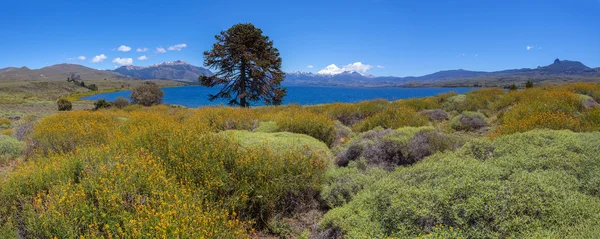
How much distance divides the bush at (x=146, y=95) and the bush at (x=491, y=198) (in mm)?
41802

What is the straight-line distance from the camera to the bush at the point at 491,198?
325 centimetres

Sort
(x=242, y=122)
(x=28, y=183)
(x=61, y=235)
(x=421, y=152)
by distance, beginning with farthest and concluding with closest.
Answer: (x=242, y=122), (x=421, y=152), (x=28, y=183), (x=61, y=235)

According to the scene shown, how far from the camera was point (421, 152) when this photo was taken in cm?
684

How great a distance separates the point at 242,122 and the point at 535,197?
32.1ft

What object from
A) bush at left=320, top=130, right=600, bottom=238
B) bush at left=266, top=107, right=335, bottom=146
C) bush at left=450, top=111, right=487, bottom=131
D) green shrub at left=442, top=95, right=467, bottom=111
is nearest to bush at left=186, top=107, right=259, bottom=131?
bush at left=266, top=107, right=335, bottom=146

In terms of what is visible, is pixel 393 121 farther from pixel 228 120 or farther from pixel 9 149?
pixel 9 149

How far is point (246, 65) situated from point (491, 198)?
20.3 m

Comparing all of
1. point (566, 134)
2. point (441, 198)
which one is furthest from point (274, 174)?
point (566, 134)

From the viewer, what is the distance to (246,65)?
22000 millimetres

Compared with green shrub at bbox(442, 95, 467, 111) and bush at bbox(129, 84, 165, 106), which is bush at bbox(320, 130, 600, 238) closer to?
green shrub at bbox(442, 95, 467, 111)

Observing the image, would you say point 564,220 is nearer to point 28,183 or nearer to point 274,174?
point 274,174

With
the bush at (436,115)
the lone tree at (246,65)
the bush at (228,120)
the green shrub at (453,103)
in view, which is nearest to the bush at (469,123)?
the bush at (436,115)

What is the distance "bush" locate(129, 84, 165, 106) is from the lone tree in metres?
21.2

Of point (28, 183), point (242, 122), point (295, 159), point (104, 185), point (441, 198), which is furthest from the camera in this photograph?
point (242, 122)
